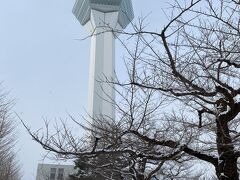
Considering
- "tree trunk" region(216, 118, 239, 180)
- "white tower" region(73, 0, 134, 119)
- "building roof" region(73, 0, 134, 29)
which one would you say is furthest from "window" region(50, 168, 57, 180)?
"tree trunk" region(216, 118, 239, 180)

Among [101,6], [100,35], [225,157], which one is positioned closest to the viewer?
[225,157]

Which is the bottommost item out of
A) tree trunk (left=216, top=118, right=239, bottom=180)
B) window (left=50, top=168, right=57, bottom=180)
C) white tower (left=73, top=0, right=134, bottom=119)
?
tree trunk (left=216, top=118, right=239, bottom=180)

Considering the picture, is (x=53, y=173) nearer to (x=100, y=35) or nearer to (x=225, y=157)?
(x=100, y=35)

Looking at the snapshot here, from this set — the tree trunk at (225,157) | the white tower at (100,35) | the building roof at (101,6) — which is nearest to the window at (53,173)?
the white tower at (100,35)

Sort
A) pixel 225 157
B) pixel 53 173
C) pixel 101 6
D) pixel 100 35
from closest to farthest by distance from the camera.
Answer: pixel 225 157
pixel 53 173
pixel 100 35
pixel 101 6

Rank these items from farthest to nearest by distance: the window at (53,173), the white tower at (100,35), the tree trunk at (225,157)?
the white tower at (100,35) → the window at (53,173) → the tree trunk at (225,157)

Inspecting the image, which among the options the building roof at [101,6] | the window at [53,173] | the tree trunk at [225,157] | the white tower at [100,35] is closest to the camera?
the tree trunk at [225,157]

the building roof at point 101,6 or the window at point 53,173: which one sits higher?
the building roof at point 101,6

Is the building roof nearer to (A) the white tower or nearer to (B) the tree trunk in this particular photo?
(A) the white tower

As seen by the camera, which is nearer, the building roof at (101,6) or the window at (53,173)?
the window at (53,173)

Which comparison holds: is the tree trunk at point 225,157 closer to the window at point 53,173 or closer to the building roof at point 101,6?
the window at point 53,173

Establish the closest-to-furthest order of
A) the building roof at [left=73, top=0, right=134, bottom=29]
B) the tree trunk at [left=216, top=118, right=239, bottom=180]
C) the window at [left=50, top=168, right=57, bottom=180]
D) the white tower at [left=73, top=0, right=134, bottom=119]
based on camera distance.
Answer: the tree trunk at [left=216, top=118, right=239, bottom=180]
the window at [left=50, top=168, right=57, bottom=180]
the white tower at [left=73, top=0, right=134, bottom=119]
the building roof at [left=73, top=0, right=134, bottom=29]

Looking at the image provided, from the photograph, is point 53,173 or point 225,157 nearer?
point 225,157

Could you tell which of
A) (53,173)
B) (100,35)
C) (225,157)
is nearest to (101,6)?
(100,35)
